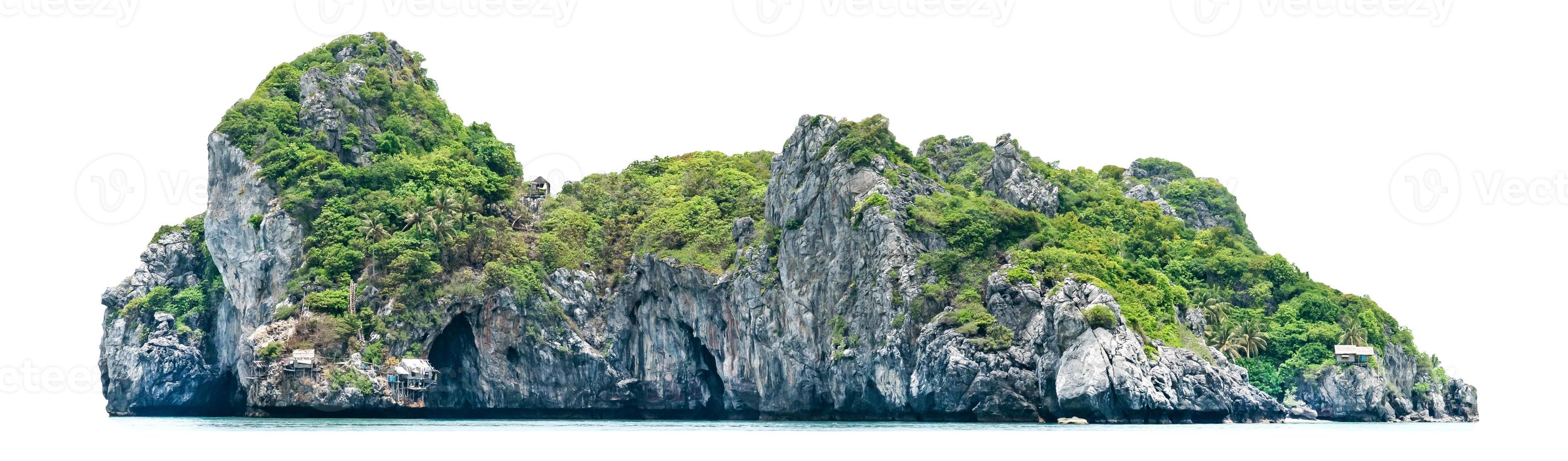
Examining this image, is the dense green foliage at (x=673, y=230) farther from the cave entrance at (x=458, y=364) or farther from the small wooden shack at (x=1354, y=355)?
the cave entrance at (x=458, y=364)

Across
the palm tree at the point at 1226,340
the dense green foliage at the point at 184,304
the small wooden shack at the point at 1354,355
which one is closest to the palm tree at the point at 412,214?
the dense green foliage at the point at 184,304

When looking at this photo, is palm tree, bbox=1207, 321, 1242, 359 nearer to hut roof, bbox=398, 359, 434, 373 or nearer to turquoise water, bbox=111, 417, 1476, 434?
turquoise water, bbox=111, 417, 1476, 434

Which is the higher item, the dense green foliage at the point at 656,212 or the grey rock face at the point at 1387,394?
the dense green foliage at the point at 656,212

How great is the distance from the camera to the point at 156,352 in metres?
76.7

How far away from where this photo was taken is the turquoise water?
5553 centimetres

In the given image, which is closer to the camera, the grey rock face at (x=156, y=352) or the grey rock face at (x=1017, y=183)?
the grey rock face at (x=1017, y=183)

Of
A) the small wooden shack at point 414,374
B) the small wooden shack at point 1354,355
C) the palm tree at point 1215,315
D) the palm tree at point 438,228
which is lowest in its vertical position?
the small wooden shack at point 1354,355

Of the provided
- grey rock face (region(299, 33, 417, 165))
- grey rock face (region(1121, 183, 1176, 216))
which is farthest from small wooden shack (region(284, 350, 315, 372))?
grey rock face (region(1121, 183, 1176, 216))

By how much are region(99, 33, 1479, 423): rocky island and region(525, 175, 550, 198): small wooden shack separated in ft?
1.00

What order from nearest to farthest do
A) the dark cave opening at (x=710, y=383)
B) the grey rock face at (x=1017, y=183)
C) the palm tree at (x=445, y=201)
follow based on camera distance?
the dark cave opening at (x=710, y=383)
the palm tree at (x=445, y=201)
the grey rock face at (x=1017, y=183)

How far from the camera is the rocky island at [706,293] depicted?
61.5 meters

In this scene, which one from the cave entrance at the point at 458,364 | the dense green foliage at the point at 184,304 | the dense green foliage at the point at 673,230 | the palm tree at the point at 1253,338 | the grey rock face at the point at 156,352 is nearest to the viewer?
the dense green foliage at the point at 673,230

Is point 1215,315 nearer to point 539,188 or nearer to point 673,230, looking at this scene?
point 673,230

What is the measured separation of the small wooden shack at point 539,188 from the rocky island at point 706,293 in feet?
1.00
